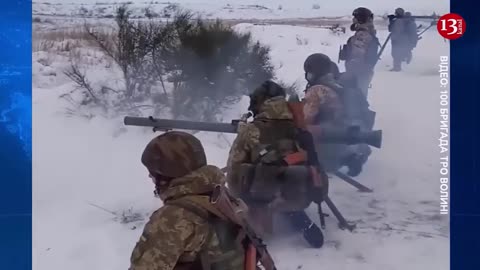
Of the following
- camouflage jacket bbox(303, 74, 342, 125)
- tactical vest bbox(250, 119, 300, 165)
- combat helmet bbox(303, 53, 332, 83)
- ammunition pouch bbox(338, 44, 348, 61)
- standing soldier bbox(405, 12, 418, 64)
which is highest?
standing soldier bbox(405, 12, 418, 64)

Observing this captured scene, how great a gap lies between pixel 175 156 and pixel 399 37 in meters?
1.01

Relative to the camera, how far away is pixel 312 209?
2582 mm

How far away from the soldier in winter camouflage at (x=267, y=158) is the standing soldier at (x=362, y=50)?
0.26 meters

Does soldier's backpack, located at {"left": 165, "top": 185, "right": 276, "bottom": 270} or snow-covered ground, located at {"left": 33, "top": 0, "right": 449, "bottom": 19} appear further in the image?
snow-covered ground, located at {"left": 33, "top": 0, "right": 449, "bottom": 19}

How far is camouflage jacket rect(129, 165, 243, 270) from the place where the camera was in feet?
6.44

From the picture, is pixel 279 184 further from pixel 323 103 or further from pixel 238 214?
pixel 238 214

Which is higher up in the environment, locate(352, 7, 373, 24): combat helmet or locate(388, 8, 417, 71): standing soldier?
locate(352, 7, 373, 24): combat helmet

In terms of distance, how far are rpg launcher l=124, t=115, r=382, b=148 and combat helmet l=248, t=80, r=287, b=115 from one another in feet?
0.19

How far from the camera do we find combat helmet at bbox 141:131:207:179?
6.57ft
